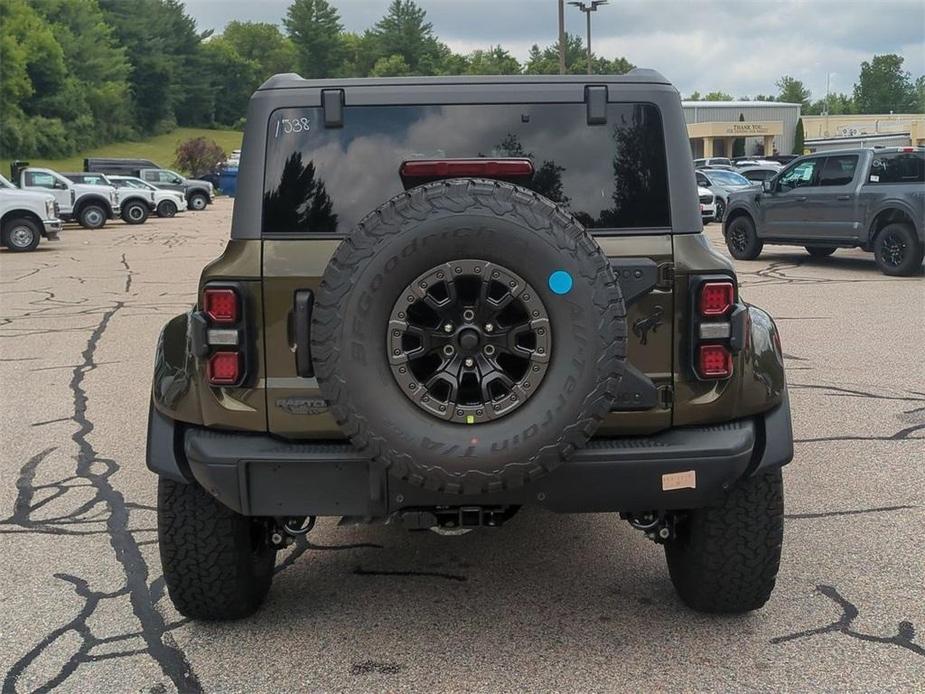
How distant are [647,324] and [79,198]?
1092 inches

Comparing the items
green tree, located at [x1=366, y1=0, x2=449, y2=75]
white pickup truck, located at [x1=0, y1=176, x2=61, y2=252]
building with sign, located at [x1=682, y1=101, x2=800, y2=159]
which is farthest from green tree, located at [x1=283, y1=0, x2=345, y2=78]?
white pickup truck, located at [x1=0, y1=176, x2=61, y2=252]

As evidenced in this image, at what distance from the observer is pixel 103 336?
9.84m

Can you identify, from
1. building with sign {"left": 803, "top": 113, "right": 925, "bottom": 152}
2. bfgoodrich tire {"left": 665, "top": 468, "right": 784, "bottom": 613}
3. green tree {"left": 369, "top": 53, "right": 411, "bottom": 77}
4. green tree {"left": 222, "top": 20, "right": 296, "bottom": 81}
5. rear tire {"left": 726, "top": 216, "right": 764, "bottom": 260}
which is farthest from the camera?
green tree {"left": 222, "top": 20, "right": 296, "bottom": 81}

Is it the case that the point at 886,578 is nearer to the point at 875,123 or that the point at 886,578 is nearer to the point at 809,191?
the point at 809,191

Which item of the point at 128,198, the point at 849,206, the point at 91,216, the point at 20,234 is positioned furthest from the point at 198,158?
the point at 849,206

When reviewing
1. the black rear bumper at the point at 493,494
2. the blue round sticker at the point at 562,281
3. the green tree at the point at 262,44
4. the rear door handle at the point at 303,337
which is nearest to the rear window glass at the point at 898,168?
the black rear bumper at the point at 493,494

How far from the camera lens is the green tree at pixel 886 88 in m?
149

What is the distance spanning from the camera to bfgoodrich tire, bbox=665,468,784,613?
3.26 metres

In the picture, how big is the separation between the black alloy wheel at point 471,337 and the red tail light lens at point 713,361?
2.09 ft

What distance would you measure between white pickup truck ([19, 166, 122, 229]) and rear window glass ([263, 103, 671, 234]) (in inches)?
1024

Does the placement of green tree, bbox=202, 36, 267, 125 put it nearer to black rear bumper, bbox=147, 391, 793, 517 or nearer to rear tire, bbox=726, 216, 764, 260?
rear tire, bbox=726, 216, 764, 260

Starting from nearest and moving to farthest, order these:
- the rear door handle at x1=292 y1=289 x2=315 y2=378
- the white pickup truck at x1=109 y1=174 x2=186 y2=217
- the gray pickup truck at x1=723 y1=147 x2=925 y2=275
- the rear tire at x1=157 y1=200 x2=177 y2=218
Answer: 1. the rear door handle at x1=292 y1=289 x2=315 y2=378
2. the gray pickup truck at x1=723 y1=147 x2=925 y2=275
3. the white pickup truck at x1=109 y1=174 x2=186 y2=217
4. the rear tire at x1=157 y1=200 x2=177 y2=218

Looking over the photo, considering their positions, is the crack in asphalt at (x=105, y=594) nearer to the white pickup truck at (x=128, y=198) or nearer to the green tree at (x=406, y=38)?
the white pickup truck at (x=128, y=198)

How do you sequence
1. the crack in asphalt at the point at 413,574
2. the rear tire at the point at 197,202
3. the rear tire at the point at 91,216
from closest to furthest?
the crack in asphalt at the point at 413,574 < the rear tire at the point at 91,216 < the rear tire at the point at 197,202
